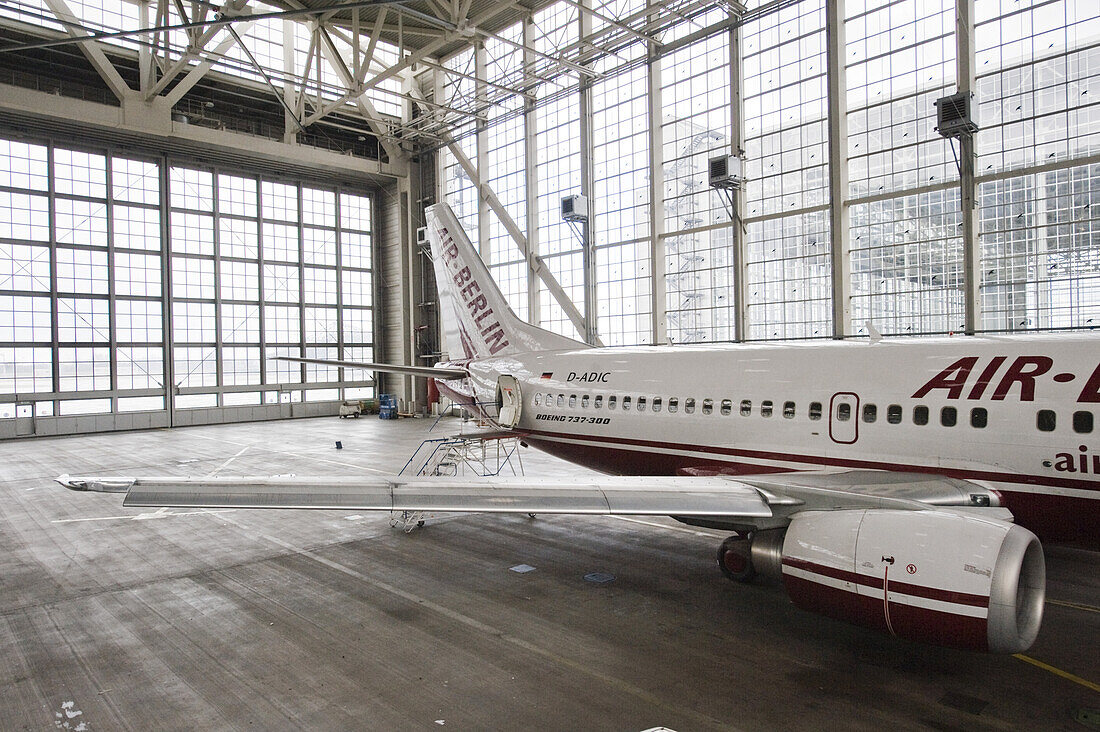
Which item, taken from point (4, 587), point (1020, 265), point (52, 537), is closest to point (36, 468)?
point (52, 537)

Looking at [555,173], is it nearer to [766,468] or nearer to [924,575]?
[766,468]

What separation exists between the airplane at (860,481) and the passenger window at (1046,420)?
0.06ft

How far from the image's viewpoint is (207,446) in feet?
110

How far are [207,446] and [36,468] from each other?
736 cm

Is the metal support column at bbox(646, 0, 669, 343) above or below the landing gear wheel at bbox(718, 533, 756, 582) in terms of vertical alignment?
above

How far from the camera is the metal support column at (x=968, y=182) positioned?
22.9 m

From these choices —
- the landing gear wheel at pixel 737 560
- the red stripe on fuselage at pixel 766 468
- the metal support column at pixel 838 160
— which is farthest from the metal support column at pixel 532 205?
the landing gear wheel at pixel 737 560

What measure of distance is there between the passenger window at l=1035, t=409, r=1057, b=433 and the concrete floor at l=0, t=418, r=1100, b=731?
9.42 ft

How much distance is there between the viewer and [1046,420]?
9898 mm

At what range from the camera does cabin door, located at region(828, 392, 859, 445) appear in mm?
11594

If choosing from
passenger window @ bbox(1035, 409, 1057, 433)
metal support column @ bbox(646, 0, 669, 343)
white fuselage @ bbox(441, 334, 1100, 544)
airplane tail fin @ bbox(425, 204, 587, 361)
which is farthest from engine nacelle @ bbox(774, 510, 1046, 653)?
metal support column @ bbox(646, 0, 669, 343)

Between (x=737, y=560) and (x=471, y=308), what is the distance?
11.3 meters

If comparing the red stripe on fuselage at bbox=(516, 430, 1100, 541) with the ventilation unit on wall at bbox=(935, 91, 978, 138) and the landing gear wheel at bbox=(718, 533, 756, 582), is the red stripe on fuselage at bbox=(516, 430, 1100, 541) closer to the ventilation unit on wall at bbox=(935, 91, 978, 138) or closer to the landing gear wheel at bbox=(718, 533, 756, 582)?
the landing gear wheel at bbox=(718, 533, 756, 582)

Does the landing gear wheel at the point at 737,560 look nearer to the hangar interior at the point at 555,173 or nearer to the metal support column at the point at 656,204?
the hangar interior at the point at 555,173
